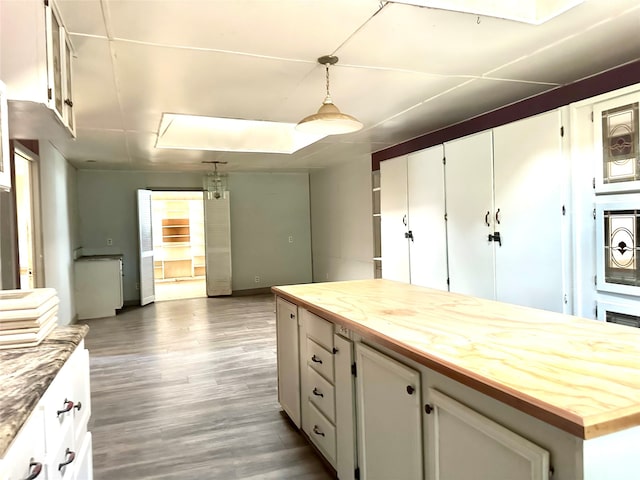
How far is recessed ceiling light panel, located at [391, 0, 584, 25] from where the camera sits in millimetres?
1897

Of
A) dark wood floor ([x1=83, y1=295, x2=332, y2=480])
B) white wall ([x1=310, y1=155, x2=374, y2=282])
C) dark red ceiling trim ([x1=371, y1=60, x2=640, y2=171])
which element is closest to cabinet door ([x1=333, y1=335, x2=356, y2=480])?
dark wood floor ([x1=83, y1=295, x2=332, y2=480])

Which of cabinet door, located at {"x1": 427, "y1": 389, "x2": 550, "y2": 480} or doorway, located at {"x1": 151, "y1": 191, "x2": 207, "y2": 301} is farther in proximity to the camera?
doorway, located at {"x1": 151, "y1": 191, "x2": 207, "y2": 301}

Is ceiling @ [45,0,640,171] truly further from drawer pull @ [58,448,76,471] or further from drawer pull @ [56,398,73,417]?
drawer pull @ [58,448,76,471]

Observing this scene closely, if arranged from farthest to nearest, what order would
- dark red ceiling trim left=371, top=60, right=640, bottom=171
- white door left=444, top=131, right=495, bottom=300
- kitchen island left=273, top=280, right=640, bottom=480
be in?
white door left=444, top=131, right=495, bottom=300 < dark red ceiling trim left=371, top=60, right=640, bottom=171 < kitchen island left=273, top=280, right=640, bottom=480

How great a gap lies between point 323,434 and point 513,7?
2374 millimetres

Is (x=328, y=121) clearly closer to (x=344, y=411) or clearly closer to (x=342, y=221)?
(x=344, y=411)

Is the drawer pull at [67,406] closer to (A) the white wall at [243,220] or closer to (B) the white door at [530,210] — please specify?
(B) the white door at [530,210]

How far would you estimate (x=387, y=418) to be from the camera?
5.43 ft

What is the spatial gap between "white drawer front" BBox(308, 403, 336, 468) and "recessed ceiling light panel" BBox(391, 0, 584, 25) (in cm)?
202

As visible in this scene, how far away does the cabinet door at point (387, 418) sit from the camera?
1.48 meters

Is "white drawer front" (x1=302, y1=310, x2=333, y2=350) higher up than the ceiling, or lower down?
lower down

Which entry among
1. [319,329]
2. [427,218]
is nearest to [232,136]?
[427,218]

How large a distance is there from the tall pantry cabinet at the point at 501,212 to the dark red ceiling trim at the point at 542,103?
1.45 feet

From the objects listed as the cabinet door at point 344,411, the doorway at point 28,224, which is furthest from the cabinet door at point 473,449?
the doorway at point 28,224
